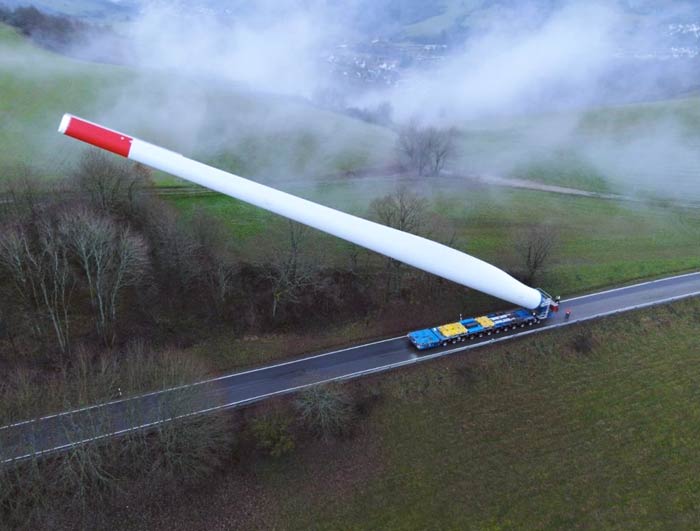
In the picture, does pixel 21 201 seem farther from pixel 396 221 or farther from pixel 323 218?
pixel 396 221

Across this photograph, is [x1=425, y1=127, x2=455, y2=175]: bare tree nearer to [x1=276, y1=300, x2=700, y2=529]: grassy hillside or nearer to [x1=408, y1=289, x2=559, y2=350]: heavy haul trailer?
[x1=408, y1=289, x2=559, y2=350]: heavy haul trailer

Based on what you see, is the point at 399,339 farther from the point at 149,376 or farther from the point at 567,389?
the point at 149,376

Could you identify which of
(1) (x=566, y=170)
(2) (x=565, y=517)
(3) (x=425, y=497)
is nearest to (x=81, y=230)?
(3) (x=425, y=497)

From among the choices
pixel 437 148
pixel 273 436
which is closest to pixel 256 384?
pixel 273 436

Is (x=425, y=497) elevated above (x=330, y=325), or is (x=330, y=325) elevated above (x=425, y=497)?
(x=330, y=325)

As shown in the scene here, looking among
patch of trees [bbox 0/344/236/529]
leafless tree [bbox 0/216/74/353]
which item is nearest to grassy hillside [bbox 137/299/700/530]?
patch of trees [bbox 0/344/236/529]

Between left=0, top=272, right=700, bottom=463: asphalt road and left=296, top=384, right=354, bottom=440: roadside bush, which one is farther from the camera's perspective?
left=296, top=384, right=354, bottom=440: roadside bush

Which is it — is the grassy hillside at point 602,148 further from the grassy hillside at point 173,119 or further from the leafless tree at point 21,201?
the leafless tree at point 21,201
